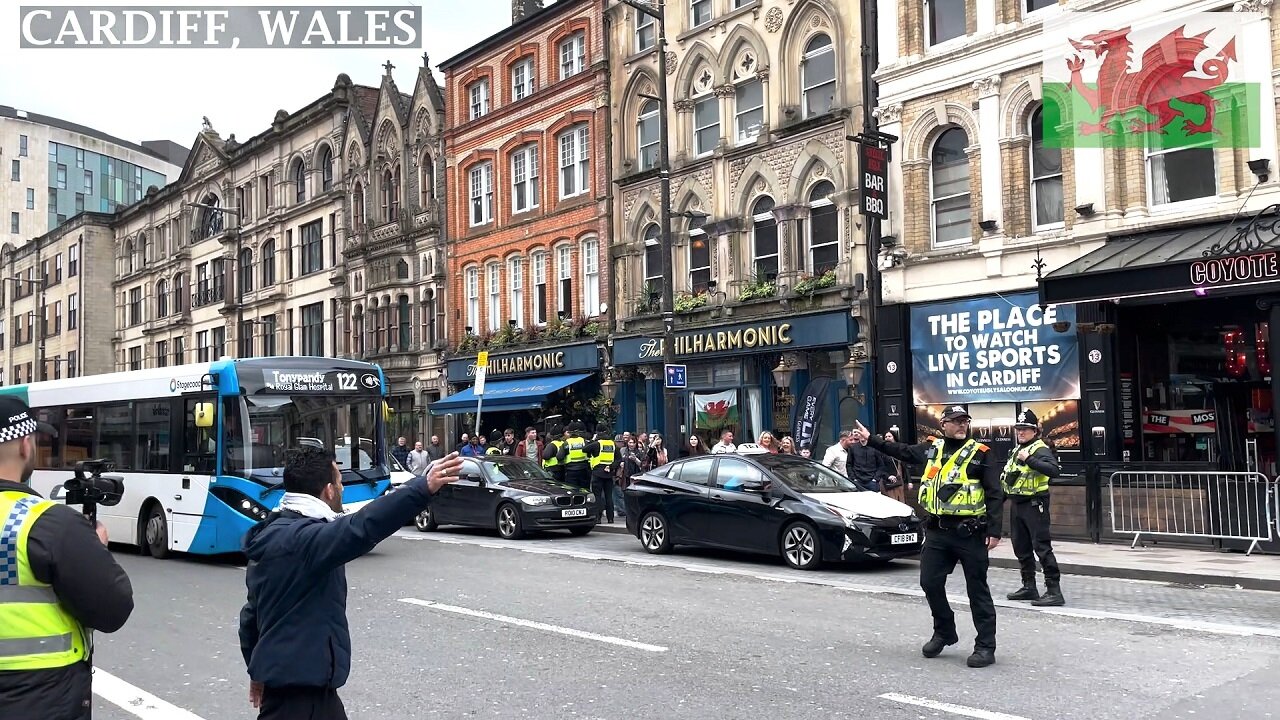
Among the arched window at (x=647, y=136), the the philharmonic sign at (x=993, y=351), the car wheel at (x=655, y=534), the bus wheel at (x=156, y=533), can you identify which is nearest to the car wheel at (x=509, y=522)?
the car wheel at (x=655, y=534)

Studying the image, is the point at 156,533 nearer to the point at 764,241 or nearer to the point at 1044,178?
the point at 764,241

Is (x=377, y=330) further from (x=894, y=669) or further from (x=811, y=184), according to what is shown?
(x=894, y=669)

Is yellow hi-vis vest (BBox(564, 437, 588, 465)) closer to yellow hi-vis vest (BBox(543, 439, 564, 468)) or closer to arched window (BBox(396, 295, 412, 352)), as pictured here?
yellow hi-vis vest (BBox(543, 439, 564, 468))

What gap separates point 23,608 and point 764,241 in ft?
74.1

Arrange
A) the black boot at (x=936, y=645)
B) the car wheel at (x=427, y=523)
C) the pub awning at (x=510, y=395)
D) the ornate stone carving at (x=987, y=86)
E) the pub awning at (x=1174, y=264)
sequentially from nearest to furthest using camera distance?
the black boot at (x=936, y=645) < the pub awning at (x=1174, y=264) < the car wheel at (x=427, y=523) < the ornate stone carving at (x=987, y=86) < the pub awning at (x=510, y=395)

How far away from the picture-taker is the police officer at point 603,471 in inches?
791

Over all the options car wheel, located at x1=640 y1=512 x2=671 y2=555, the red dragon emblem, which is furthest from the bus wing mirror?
the red dragon emblem

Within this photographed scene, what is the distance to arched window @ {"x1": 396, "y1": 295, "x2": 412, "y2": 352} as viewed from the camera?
36500mm

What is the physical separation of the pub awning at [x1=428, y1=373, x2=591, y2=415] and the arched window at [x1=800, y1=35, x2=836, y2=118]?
9.41m

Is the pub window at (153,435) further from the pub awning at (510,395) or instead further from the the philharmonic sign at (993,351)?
the pub awning at (510,395)

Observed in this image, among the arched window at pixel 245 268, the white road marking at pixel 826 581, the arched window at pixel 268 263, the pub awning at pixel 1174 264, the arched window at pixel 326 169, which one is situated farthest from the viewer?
the arched window at pixel 245 268

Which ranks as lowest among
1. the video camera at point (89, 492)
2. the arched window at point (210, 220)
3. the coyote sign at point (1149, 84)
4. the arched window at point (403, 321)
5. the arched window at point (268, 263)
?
the video camera at point (89, 492)

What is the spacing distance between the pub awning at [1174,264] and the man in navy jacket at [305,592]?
14613 mm

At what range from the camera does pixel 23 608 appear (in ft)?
11.4
